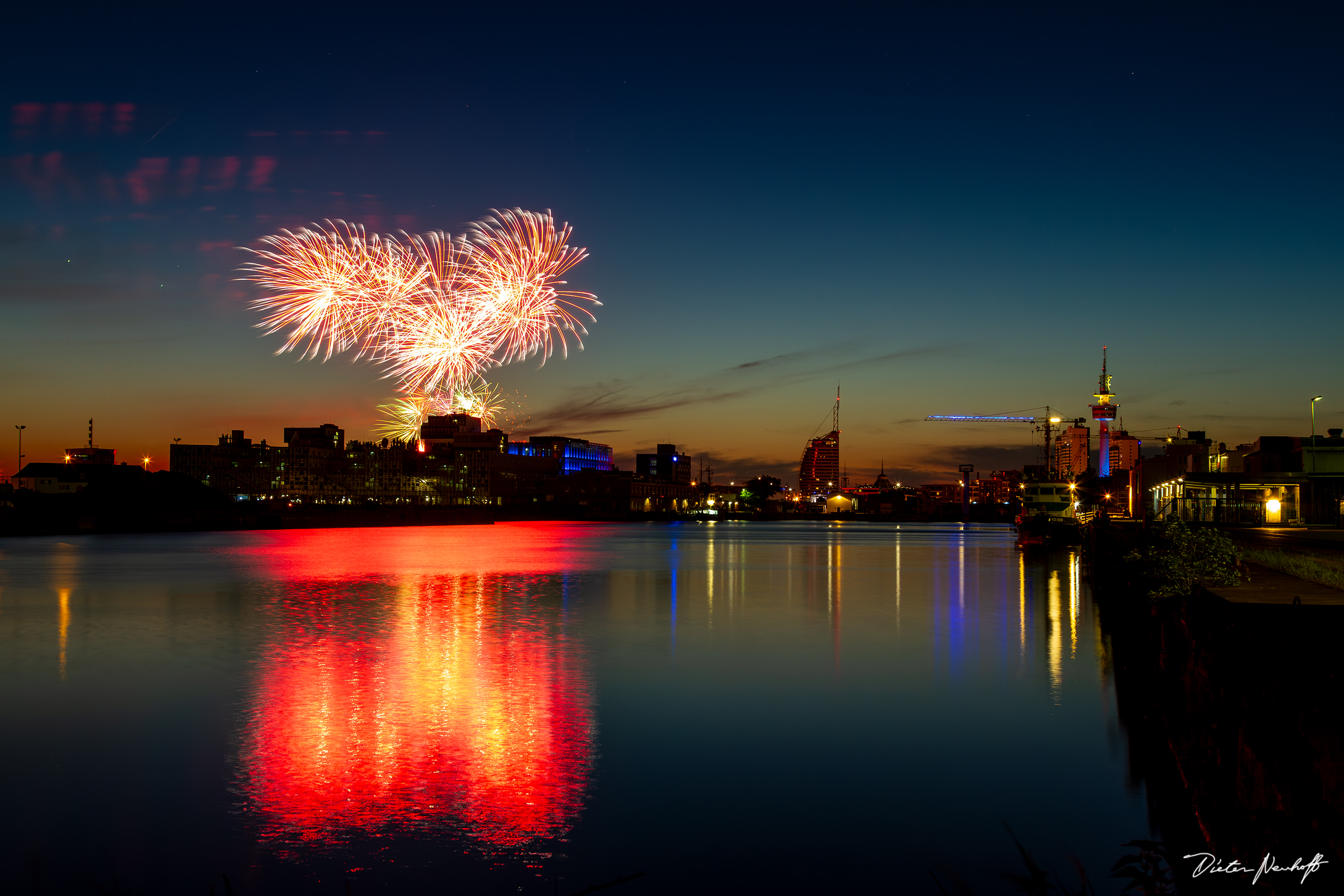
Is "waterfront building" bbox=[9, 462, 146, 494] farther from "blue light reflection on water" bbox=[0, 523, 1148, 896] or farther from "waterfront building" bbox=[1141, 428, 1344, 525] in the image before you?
"waterfront building" bbox=[1141, 428, 1344, 525]

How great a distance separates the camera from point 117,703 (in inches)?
708

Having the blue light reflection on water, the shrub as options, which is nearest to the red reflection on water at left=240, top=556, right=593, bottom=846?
the blue light reflection on water

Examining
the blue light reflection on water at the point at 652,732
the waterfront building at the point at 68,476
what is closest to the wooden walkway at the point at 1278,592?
the blue light reflection on water at the point at 652,732

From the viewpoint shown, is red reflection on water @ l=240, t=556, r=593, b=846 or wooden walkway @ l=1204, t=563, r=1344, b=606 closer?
red reflection on water @ l=240, t=556, r=593, b=846

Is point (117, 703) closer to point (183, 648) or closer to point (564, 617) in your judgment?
point (183, 648)

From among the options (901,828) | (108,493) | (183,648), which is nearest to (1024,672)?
(901,828)

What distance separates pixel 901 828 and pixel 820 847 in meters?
1.25
